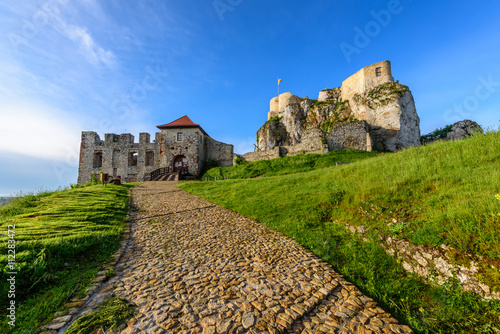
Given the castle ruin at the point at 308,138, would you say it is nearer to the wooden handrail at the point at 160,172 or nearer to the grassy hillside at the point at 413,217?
the wooden handrail at the point at 160,172

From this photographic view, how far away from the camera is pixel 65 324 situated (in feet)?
8.36

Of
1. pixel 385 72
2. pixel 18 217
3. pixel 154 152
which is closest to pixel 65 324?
A: pixel 18 217

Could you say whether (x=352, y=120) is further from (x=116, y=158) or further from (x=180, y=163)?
(x=116, y=158)

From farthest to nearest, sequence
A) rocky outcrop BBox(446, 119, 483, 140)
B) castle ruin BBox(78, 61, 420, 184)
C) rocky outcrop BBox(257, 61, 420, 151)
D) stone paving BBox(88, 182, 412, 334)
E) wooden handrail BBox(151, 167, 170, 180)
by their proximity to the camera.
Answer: rocky outcrop BBox(446, 119, 483, 140) → rocky outcrop BBox(257, 61, 420, 151) → castle ruin BBox(78, 61, 420, 184) → wooden handrail BBox(151, 167, 170, 180) → stone paving BBox(88, 182, 412, 334)

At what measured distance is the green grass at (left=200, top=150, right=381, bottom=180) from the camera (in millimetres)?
20661

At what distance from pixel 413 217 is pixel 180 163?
94.2 ft

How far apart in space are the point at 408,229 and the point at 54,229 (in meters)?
8.40

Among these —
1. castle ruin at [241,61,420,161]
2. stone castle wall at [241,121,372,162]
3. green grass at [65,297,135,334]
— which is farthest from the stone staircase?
green grass at [65,297,135,334]

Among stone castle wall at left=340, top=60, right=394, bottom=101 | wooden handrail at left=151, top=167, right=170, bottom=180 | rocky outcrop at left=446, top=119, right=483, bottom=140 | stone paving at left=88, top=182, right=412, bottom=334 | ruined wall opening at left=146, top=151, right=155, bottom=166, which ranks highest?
stone castle wall at left=340, top=60, right=394, bottom=101

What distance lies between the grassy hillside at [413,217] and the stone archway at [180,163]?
2163 cm

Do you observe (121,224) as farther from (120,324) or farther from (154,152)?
(154,152)

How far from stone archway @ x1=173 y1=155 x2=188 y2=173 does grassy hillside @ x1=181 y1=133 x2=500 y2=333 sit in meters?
21.6

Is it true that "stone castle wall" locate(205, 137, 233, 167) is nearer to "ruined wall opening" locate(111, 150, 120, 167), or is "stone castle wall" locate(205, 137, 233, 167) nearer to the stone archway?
the stone archway

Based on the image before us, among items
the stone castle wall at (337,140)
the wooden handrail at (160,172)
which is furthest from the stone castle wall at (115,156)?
the stone castle wall at (337,140)
